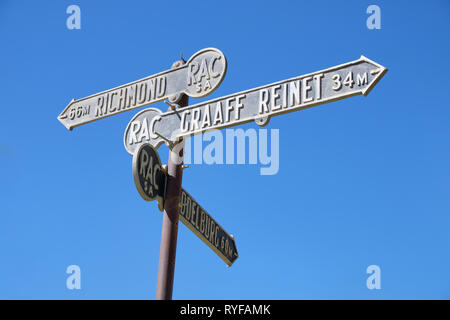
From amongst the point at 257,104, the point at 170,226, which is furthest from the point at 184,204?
the point at 257,104

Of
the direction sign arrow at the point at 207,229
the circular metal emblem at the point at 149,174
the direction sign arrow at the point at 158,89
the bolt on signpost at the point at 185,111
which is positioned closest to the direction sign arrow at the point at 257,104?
the bolt on signpost at the point at 185,111

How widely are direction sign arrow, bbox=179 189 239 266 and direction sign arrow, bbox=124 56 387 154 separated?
25.3 inches

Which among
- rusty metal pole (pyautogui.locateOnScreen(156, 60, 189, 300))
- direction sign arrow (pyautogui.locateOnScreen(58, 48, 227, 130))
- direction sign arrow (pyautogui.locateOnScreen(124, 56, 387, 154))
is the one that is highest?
direction sign arrow (pyautogui.locateOnScreen(58, 48, 227, 130))

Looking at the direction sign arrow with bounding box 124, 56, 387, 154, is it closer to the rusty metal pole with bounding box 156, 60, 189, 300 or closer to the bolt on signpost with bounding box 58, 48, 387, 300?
the bolt on signpost with bounding box 58, 48, 387, 300

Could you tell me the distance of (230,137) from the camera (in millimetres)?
5762

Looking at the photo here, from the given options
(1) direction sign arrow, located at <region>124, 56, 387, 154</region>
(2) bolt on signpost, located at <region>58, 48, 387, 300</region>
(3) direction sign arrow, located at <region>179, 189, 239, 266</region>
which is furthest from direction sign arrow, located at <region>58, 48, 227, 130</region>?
(3) direction sign arrow, located at <region>179, 189, 239, 266</region>

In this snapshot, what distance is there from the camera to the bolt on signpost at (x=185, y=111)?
5.23 metres

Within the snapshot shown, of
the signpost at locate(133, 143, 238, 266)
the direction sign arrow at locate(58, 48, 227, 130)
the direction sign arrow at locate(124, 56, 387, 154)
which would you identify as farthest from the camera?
the direction sign arrow at locate(58, 48, 227, 130)

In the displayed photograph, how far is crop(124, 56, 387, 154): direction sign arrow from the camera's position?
16.8ft

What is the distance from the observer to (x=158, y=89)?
6262 mm

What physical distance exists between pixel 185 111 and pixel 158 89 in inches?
20.8

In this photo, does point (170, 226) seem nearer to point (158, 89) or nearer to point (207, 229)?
point (207, 229)

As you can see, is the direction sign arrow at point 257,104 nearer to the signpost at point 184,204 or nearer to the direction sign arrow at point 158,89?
the direction sign arrow at point 158,89
